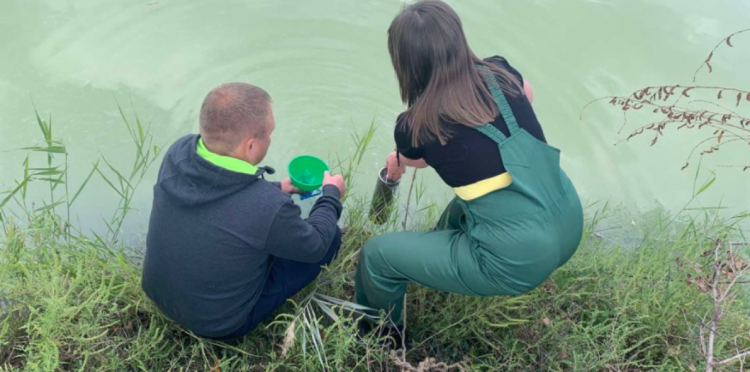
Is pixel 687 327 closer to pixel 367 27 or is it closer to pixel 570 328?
pixel 570 328

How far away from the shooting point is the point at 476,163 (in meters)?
1.41

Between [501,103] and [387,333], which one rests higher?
[501,103]

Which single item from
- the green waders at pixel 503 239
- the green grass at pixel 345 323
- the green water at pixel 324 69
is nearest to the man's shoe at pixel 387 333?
the green grass at pixel 345 323

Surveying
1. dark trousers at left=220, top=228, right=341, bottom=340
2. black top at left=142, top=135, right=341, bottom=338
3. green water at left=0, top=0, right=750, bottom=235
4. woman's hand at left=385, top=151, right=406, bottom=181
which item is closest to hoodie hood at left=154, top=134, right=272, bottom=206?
black top at left=142, top=135, right=341, bottom=338

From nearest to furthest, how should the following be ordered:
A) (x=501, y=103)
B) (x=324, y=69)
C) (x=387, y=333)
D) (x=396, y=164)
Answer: (x=501, y=103) → (x=387, y=333) → (x=396, y=164) → (x=324, y=69)

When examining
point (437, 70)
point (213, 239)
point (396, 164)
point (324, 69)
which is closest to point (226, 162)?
point (213, 239)

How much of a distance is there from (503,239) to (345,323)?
25.4 inches

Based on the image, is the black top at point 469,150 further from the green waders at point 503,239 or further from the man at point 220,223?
the man at point 220,223

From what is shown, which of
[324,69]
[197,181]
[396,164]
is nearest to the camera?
[197,181]

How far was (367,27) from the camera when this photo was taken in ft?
10.4

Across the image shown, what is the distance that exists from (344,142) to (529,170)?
1385 millimetres

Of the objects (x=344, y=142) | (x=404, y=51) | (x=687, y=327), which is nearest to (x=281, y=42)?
(x=344, y=142)

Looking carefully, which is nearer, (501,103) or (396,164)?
(501,103)

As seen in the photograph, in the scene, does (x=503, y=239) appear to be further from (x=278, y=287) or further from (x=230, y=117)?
(x=230, y=117)
